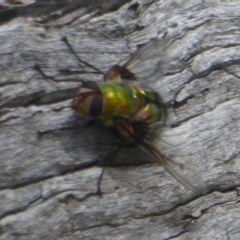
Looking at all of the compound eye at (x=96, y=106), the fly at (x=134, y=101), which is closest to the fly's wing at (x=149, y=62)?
the fly at (x=134, y=101)

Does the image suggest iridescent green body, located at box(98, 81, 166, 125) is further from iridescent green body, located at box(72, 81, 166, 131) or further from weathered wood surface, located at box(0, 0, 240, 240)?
weathered wood surface, located at box(0, 0, 240, 240)

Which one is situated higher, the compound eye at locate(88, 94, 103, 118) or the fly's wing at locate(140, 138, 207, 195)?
the compound eye at locate(88, 94, 103, 118)

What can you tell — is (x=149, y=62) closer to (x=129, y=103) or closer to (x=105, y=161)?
(x=129, y=103)

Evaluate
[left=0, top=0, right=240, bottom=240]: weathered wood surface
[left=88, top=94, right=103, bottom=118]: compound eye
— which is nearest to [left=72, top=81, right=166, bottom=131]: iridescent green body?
[left=88, top=94, right=103, bottom=118]: compound eye

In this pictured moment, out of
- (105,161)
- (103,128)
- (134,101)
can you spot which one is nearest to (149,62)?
(134,101)

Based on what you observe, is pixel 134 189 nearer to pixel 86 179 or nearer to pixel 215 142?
pixel 86 179

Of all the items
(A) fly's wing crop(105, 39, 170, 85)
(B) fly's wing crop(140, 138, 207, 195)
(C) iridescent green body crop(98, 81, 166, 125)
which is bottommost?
(B) fly's wing crop(140, 138, 207, 195)

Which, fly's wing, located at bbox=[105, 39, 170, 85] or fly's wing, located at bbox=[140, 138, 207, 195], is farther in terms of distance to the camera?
fly's wing, located at bbox=[105, 39, 170, 85]
